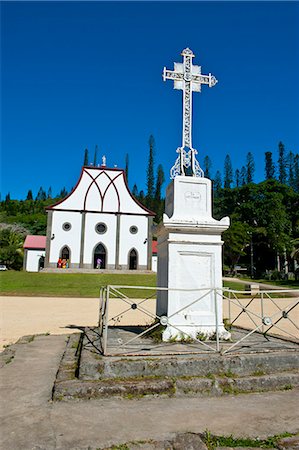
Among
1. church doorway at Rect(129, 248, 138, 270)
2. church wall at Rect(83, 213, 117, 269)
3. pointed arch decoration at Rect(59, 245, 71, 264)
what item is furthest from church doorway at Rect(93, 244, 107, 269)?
church doorway at Rect(129, 248, 138, 270)

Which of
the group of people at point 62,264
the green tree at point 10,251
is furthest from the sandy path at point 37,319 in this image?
the green tree at point 10,251

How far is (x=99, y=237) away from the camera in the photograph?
35375 mm

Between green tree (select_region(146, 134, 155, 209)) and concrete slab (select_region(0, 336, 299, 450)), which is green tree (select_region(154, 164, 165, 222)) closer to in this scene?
green tree (select_region(146, 134, 155, 209))

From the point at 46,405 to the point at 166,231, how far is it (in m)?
3.34

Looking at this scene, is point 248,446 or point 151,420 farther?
point 151,420

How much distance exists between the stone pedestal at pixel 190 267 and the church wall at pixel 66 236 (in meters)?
29.2

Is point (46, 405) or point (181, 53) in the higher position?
point (181, 53)

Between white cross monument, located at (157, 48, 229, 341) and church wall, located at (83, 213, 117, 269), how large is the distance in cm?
2873

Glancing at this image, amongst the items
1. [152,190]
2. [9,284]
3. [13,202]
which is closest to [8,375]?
[9,284]

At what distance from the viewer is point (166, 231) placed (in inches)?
245

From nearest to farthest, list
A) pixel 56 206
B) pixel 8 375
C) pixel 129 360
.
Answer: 1. pixel 129 360
2. pixel 8 375
3. pixel 56 206

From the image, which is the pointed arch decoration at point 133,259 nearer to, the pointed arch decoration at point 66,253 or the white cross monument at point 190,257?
the pointed arch decoration at point 66,253

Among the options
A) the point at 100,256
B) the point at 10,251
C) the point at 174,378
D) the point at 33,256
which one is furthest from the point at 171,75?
the point at 10,251

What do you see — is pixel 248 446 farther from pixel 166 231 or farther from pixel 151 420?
pixel 166 231
